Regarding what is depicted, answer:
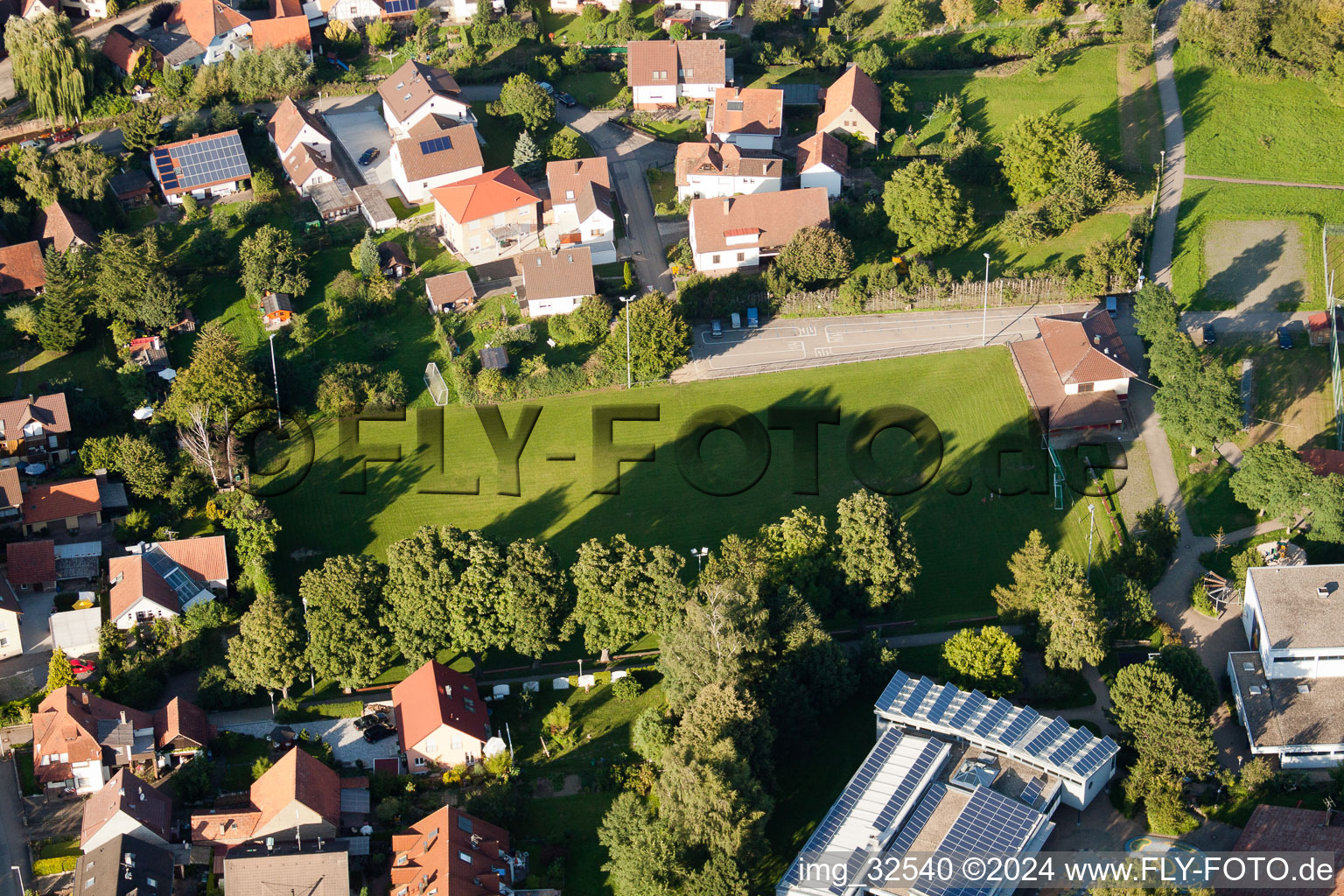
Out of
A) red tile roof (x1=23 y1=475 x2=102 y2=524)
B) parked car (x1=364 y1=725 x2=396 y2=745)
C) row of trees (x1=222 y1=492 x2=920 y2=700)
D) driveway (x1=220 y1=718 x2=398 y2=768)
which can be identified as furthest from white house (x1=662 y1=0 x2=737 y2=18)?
driveway (x1=220 y1=718 x2=398 y2=768)

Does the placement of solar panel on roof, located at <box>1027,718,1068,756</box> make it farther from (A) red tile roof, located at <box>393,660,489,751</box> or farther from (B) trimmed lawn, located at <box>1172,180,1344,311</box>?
(B) trimmed lawn, located at <box>1172,180,1344,311</box>

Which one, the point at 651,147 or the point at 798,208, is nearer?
the point at 798,208

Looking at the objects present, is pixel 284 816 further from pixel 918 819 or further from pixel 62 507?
pixel 918 819

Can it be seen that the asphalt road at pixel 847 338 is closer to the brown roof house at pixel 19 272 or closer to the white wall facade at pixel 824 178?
the white wall facade at pixel 824 178

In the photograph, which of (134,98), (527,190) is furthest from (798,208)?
(134,98)

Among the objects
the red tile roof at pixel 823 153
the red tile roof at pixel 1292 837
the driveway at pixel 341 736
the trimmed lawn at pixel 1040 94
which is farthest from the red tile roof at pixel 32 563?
the trimmed lawn at pixel 1040 94

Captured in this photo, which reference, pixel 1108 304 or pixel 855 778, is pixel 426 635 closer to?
pixel 855 778
